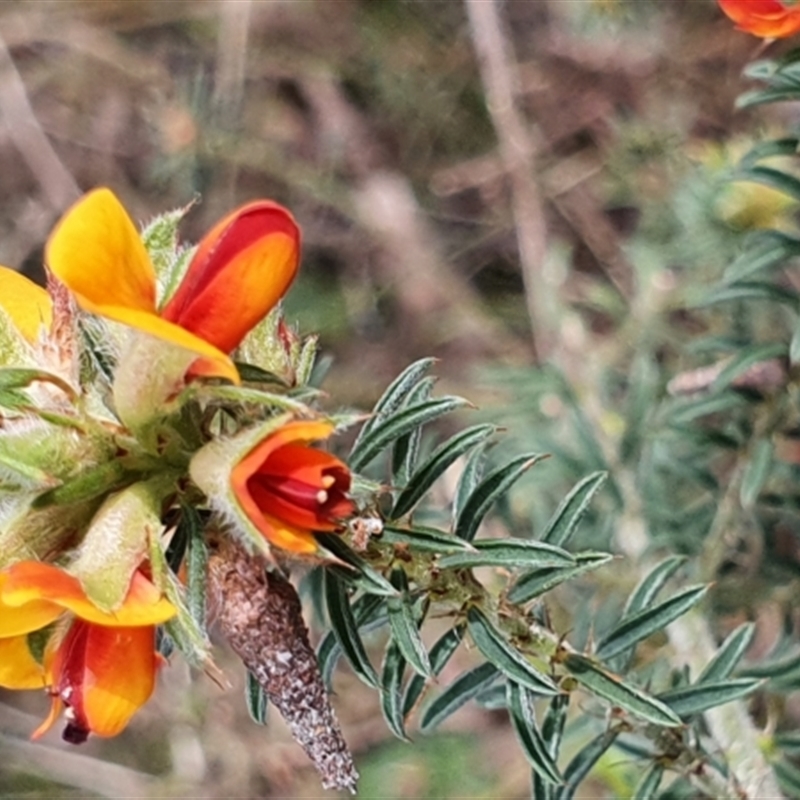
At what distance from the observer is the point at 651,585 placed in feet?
6.31

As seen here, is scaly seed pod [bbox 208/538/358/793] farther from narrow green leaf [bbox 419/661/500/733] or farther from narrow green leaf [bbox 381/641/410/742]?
narrow green leaf [bbox 419/661/500/733]

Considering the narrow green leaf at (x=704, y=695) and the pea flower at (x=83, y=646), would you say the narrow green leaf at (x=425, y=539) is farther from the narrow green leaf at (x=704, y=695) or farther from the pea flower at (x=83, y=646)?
the narrow green leaf at (x=704, y=695)

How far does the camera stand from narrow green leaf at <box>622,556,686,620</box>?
1.89m

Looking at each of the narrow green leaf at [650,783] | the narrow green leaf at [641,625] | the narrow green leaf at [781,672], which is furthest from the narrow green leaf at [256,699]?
the narrow green leaf at [781,672]

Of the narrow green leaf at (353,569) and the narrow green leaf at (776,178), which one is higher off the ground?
the narrow green leaf at (776,178)

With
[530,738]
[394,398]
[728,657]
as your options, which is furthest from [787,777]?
[394,398]

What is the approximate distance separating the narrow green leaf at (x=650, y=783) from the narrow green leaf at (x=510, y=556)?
1.85 ft

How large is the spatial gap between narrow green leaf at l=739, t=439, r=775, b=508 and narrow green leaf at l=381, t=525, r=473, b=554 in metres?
1.03

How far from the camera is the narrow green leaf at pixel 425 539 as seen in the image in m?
1.41

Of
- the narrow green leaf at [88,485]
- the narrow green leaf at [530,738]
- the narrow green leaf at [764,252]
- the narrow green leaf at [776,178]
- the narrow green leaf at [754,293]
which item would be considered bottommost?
the narrow green leaf at [530,738]

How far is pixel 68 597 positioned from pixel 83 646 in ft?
0.58

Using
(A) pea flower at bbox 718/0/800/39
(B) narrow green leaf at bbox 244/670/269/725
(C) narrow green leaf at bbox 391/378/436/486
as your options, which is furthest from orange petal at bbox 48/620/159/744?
(A) pea flower at bbox 718/0/800/39

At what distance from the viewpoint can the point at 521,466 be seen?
60.3 inches

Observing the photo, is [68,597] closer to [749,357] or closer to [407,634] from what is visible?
[407,634]
